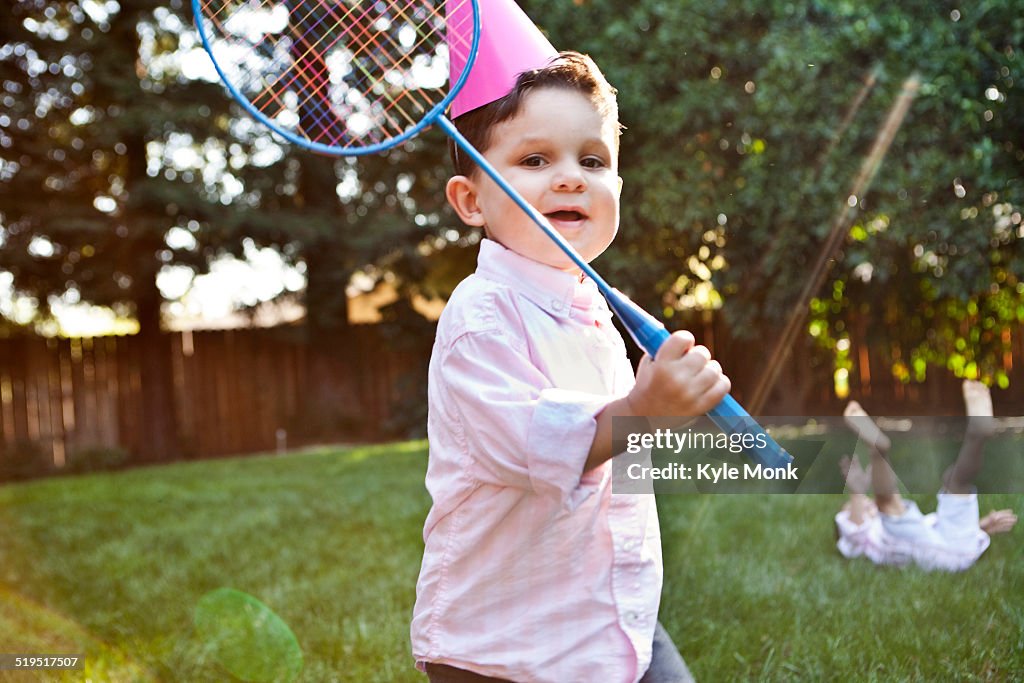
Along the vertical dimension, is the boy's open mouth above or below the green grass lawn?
above

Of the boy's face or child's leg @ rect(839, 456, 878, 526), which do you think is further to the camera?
child's leg @ rect(839, 456, 878, 526)

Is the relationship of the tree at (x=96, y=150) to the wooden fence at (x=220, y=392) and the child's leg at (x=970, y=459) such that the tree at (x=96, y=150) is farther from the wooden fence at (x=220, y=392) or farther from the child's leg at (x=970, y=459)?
the child's leg at (x=970, y=459)

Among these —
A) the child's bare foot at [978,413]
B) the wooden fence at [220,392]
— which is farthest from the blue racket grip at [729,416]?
the wooden fence at [220,392]

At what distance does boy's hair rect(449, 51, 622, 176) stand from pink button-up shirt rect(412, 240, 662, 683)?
7.9 inches

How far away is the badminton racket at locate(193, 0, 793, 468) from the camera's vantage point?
124 cm

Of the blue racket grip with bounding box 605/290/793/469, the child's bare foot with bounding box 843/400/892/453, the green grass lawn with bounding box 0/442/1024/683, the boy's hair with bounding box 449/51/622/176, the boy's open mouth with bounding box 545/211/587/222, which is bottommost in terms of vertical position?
the green grass lawn with bounding box 0/442/1024/683

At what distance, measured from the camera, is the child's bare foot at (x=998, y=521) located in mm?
2725

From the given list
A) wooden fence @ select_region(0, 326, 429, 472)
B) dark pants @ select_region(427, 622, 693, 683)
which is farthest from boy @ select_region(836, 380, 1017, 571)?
wooden fence @ select_region(0, 326, 429, 472)

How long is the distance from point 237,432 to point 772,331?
22.4ft

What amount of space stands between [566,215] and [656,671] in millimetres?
709

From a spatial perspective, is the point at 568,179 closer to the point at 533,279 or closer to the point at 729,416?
the point at 533,279

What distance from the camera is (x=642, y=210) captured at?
6.14 meters

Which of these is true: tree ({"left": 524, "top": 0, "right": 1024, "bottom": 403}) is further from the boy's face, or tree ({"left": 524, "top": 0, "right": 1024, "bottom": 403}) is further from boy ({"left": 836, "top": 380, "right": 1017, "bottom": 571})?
the boy's face

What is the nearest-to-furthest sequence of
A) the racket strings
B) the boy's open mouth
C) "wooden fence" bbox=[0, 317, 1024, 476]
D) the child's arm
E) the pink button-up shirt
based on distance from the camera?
the child's arm → the pink button-up shirt → the boy's open mouth → the racket strings → "wooden fence" bbox=[0, 317, 1024, 476]
